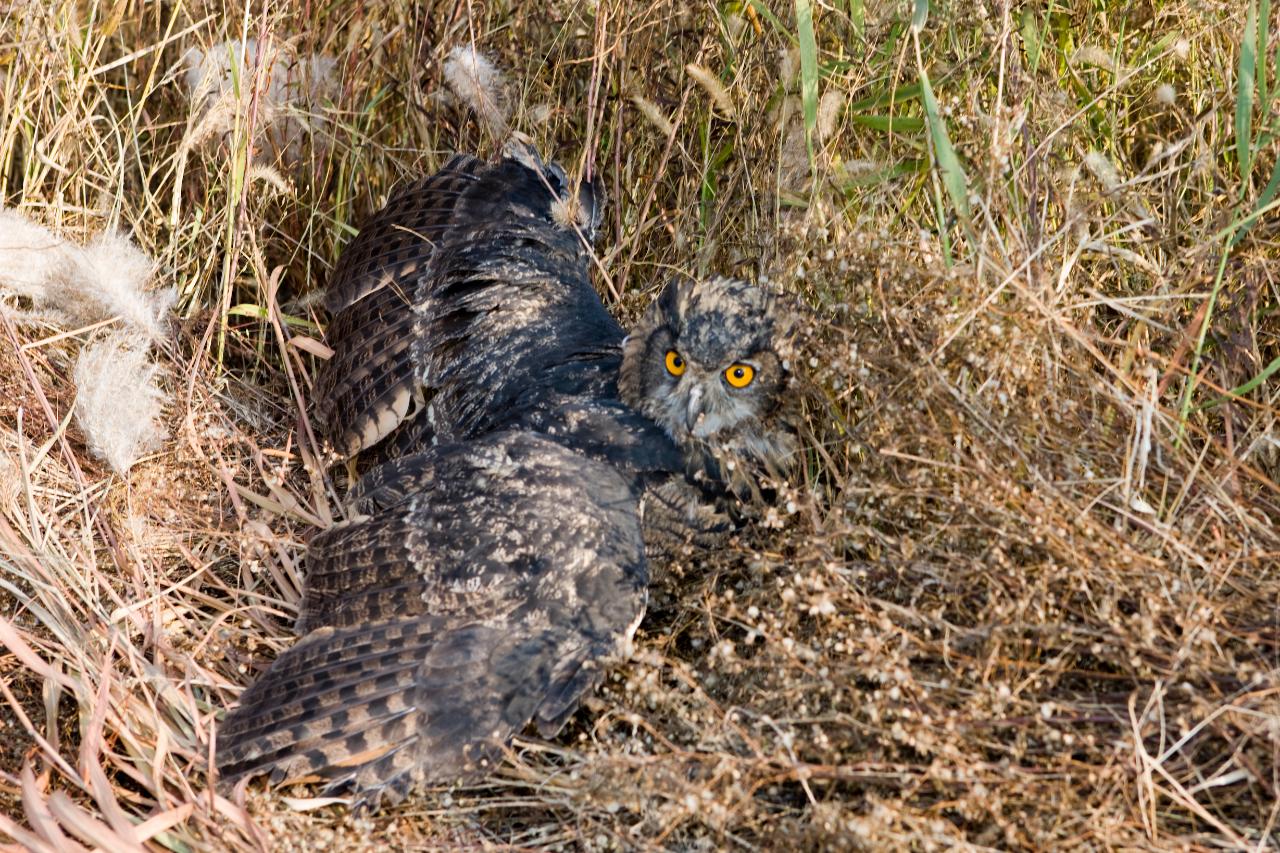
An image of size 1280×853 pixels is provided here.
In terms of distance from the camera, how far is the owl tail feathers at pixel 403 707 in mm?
2254

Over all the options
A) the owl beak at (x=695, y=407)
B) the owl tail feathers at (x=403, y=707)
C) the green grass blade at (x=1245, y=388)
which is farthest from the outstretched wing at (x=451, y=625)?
the green grass blade at (x=1245, y=388)

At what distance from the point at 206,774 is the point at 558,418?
1066 millimetres

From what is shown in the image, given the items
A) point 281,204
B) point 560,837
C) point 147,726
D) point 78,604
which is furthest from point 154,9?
point 560,837

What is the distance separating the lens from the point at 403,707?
2281 mm

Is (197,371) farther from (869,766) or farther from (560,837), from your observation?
(869,766)

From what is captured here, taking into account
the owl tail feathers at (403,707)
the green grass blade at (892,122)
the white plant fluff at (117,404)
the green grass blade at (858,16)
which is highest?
the green grass blade at (858,16)

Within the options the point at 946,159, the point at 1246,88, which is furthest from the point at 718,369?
the point at 1246,88

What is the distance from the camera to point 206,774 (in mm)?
2357

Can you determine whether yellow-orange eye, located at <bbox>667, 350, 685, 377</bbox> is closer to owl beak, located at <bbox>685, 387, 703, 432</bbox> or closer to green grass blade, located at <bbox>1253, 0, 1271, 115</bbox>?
owl beak, located at <bbox>685, 387, 703, 432</bbox>

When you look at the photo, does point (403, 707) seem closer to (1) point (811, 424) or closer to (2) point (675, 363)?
(2) point (675, 363)

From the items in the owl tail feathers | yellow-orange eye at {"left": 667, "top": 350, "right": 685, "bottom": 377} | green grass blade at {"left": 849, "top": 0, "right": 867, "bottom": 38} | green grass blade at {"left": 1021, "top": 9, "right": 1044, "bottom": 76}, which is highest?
green grass blade at {"left": 849, "top": 0, "right": 867, "bottom": 38}

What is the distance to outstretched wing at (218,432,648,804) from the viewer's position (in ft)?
7.45

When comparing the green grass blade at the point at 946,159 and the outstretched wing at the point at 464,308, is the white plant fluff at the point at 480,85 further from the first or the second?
the green grass blade at the point at 946,159

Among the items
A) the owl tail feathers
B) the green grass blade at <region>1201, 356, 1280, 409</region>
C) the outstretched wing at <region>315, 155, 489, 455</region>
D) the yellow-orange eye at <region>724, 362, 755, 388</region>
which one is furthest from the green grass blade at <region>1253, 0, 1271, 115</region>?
the outstretched wing at <region>315, 155, 489, 455</region>
